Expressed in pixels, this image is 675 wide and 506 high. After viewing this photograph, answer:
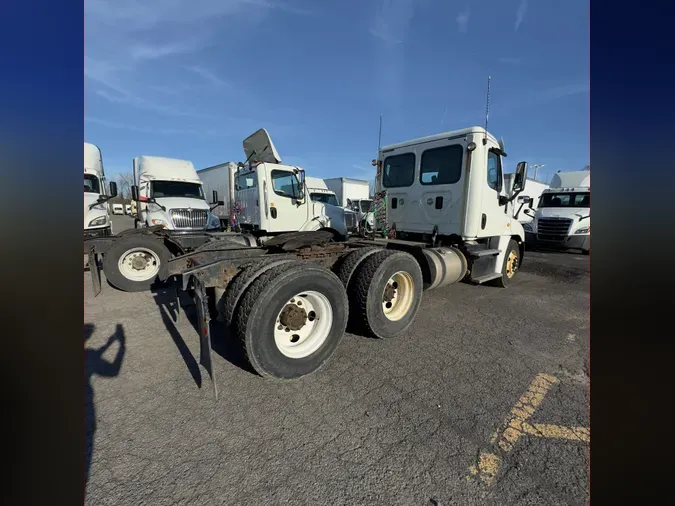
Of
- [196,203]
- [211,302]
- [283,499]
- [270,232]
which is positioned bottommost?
[283,499]

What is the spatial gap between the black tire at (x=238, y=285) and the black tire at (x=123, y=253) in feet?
11.8

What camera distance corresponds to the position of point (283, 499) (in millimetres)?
1897

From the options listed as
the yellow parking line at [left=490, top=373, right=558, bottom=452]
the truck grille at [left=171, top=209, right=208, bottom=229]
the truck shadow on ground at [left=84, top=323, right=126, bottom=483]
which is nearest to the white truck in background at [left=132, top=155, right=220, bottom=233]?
the truck grille at [left=171, top=209, right=208, bottom=229]

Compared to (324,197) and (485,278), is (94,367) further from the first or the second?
(324,197)

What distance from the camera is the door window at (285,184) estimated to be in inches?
318

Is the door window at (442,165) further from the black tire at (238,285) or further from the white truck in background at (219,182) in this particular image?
the white truck in background at (219,182)

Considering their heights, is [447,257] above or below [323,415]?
above

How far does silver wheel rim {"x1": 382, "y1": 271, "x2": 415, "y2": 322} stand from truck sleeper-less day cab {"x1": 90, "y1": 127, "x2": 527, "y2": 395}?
0.05 ft

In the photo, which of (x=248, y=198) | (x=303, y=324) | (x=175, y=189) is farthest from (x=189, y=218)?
(x=303, y=324)

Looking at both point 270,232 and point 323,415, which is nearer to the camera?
point 323,415
